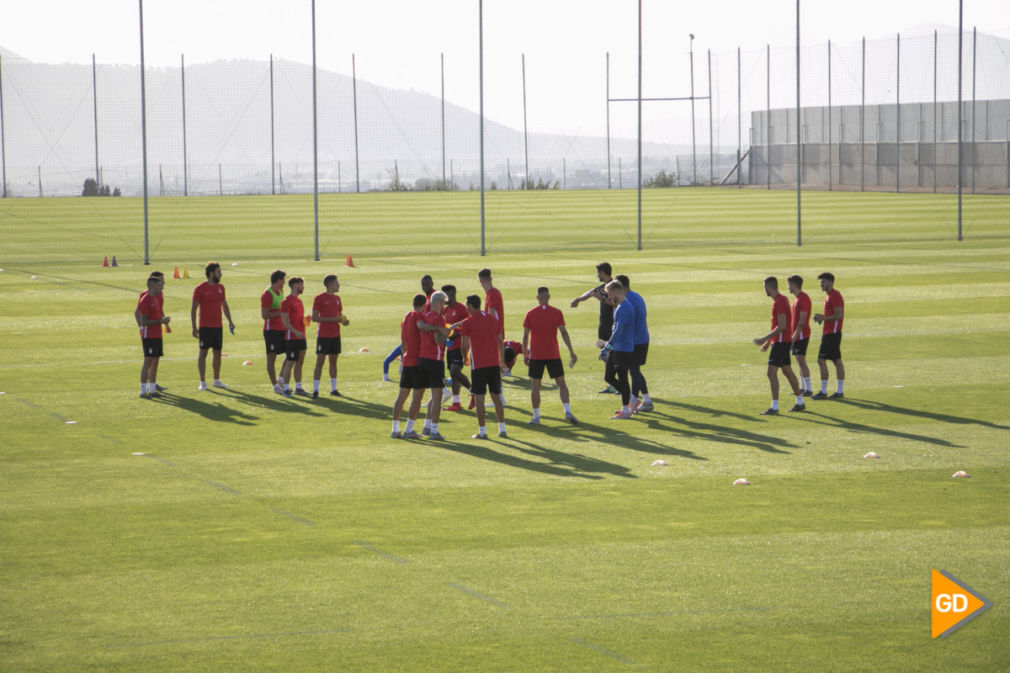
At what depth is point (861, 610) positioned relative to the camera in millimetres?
8820

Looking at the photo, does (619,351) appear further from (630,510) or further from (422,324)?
(630,510)

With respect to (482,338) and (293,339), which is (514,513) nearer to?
(482,338)

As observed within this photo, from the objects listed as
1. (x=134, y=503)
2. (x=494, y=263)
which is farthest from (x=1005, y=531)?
(x=494, y=263)

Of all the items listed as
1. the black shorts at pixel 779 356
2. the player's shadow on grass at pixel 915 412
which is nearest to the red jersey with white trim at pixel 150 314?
the black shorts at pixel 779 356

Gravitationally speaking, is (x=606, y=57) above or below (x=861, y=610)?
above

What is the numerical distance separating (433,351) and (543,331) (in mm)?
1632

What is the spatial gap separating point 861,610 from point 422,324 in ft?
23.2

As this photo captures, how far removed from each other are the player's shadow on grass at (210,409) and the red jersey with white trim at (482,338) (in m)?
3.18

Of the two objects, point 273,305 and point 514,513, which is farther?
point 273,305

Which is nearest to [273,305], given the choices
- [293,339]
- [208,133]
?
[293,339]

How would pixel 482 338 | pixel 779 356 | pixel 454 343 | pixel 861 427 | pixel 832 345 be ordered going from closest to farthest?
pixel 482 338, pixel 861 427, pixel 779 356, pixel 454 343, pixel 832 345

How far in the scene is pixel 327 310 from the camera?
→ 1777 cm

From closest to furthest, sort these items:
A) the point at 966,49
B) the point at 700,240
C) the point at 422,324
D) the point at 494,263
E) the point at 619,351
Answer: the point at 422,324 < the point at 619,351 < the point at 494,263 < the point at 700,240 < the point at 966,49

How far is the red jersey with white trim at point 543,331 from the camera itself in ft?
51.8
